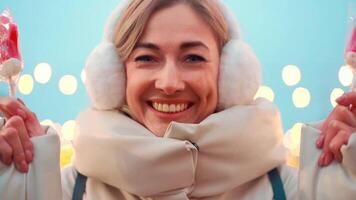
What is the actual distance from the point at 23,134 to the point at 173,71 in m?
0.35

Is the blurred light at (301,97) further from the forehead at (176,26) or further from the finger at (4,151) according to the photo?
the finger at (4,151)

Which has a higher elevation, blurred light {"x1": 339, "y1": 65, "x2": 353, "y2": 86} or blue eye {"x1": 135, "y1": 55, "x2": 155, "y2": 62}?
blue eye {"x1": 135, "y1": 55, "x2": 155, "y2": 62}

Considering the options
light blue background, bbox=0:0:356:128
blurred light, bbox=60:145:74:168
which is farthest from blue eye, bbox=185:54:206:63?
light blue background, bbox=0:0:356:128

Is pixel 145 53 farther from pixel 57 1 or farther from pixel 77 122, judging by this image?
pixel 57 1

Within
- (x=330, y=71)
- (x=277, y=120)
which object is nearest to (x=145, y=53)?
(x=277, y=120)

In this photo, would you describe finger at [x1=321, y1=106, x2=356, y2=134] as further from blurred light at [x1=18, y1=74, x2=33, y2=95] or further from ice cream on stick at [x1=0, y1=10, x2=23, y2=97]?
blurred light at [x1=18, y1=74, x2=33, y2=95]

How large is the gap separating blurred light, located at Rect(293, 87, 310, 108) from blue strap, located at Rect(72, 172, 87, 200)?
5.89 ft

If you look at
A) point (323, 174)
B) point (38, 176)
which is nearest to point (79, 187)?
point (38, 176)

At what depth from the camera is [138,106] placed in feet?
4.21

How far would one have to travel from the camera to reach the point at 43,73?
2904mm

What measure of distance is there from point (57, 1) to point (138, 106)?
2010 millimetres

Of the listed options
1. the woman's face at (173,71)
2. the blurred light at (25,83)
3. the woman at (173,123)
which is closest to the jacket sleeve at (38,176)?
the woman at (173,123)

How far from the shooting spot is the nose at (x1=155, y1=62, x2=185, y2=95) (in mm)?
1203

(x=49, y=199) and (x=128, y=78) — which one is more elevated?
(x=128, y=78)
